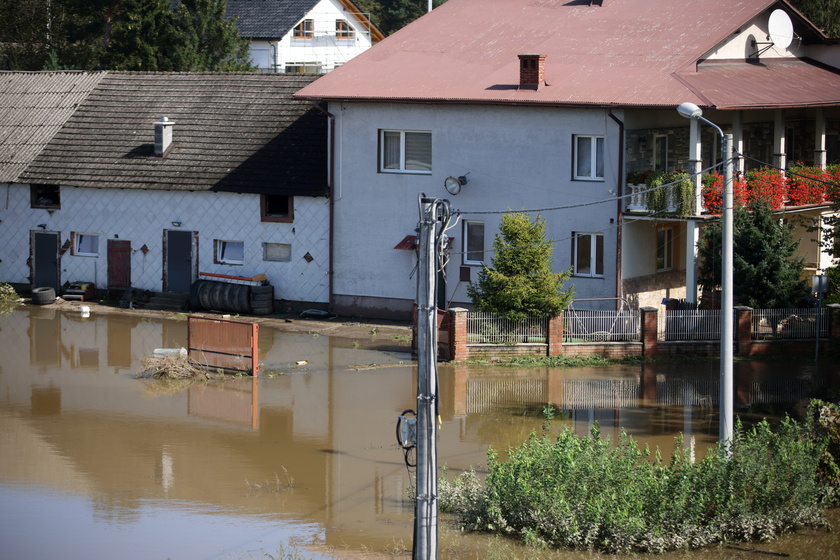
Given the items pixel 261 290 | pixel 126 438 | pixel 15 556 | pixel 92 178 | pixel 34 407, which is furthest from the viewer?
pixel 92 178

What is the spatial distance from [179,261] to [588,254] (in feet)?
39.1

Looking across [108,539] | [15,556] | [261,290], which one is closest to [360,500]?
[108,539]

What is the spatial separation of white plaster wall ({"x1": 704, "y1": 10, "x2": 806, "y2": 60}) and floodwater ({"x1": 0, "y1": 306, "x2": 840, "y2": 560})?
344 inches

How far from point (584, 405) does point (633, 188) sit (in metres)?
7.14

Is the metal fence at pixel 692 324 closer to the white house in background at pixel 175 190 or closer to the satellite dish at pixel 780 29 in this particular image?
the satellite dish at pixel 780 29

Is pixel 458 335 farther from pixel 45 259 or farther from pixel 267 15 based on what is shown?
pixel 267 15

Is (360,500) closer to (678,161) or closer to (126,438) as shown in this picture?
(126,438)

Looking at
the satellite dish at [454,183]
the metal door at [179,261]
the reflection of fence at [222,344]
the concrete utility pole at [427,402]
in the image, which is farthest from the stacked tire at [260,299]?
the concrete utility pole at [427,402]

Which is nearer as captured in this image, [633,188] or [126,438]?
[126,438]

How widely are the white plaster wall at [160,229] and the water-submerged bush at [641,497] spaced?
16.7m

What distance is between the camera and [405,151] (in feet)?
101

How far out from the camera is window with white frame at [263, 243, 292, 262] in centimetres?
3266

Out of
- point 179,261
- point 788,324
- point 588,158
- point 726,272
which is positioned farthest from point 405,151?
point 726,272

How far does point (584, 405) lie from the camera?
2292 centimetres
